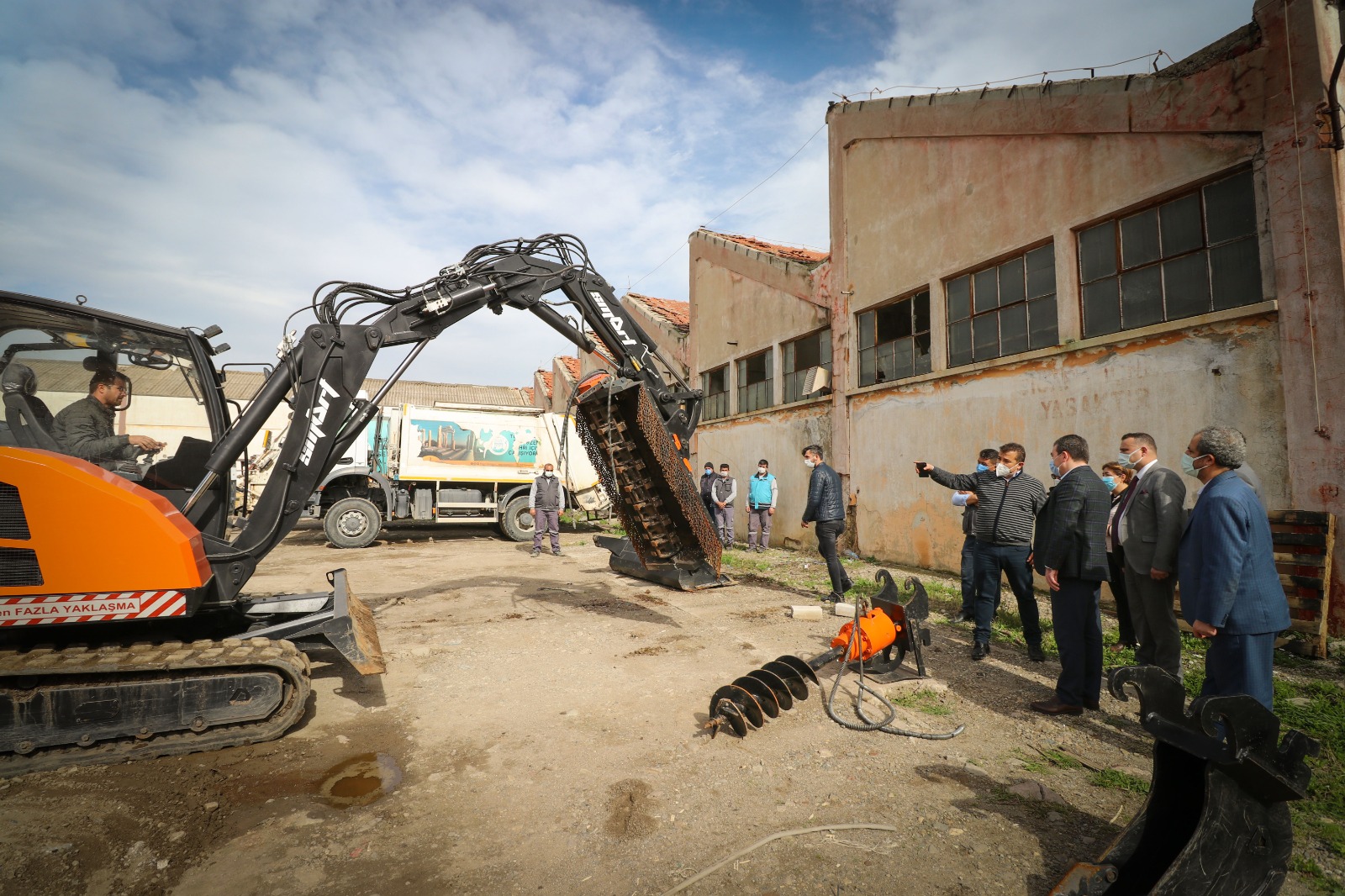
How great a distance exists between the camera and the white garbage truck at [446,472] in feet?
44.3

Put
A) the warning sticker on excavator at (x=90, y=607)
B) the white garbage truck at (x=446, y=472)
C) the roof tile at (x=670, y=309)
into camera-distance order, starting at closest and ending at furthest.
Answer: the warning sticker on excavator at (x=90, y=607) < the white garbage truck at (x=446, y=472) < the roof tile at (x=670, y=309)

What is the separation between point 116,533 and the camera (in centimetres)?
359

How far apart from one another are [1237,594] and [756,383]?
460 inches

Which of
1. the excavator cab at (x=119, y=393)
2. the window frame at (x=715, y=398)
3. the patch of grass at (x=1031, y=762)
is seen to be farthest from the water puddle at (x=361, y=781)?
the window frame at (x=715, y=398)

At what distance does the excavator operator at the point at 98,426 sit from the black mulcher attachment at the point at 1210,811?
5.54 meters

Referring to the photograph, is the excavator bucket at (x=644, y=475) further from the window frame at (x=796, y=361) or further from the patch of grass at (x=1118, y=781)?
the window frame at (x=796, y=361)

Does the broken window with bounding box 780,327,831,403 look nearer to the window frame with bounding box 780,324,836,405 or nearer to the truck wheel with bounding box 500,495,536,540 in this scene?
the window frame with bounding box 780,324,836,405

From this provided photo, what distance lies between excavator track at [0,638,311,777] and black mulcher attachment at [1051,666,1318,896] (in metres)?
4.25

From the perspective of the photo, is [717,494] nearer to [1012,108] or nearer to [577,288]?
[577,288]

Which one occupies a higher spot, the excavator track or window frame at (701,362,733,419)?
window frame at (701,362,733,419)

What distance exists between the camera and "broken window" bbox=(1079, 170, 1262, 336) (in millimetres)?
6375

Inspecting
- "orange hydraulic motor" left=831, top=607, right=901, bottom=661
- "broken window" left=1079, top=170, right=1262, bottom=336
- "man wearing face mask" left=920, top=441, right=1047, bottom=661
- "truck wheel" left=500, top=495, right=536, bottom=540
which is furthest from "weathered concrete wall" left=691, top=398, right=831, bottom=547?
"orange hydraulic motor" left=831, top=607, right=901, bottom=661

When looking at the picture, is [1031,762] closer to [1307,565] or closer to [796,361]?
[1307,565]

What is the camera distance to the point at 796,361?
13.1 m
